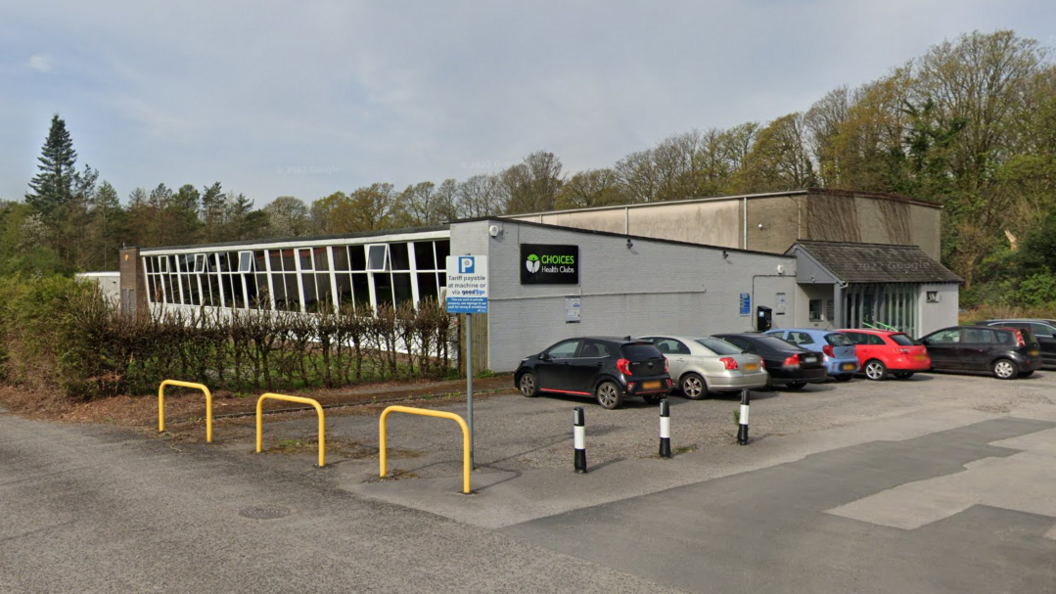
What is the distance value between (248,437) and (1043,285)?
41822mm

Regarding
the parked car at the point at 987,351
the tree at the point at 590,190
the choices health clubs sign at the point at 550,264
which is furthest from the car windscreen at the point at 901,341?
the tree at the point at 590,190

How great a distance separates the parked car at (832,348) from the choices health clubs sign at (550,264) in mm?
5855

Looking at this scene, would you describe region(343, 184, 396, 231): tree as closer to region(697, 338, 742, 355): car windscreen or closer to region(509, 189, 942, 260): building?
region(509, 189, 942, 260): building

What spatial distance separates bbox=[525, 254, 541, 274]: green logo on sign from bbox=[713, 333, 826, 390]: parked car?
591cm

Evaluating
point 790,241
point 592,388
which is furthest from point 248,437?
point 790,241

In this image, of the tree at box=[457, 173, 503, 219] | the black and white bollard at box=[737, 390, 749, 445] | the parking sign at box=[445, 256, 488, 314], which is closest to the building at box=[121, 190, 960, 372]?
the parking sign at box=[445, 256, 488, 314]

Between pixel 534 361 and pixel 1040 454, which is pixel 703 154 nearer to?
pixel 534 361

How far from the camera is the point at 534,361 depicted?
54.0ft

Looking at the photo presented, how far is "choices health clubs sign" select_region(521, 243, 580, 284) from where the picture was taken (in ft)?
67.9

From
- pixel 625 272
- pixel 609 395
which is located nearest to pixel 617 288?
pixel 625 272

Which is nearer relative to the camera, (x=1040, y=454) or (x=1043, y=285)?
(x=1040, y=454)

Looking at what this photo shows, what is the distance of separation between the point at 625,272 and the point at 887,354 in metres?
7.55

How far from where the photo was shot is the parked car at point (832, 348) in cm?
1986

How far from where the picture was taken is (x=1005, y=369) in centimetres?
2117
